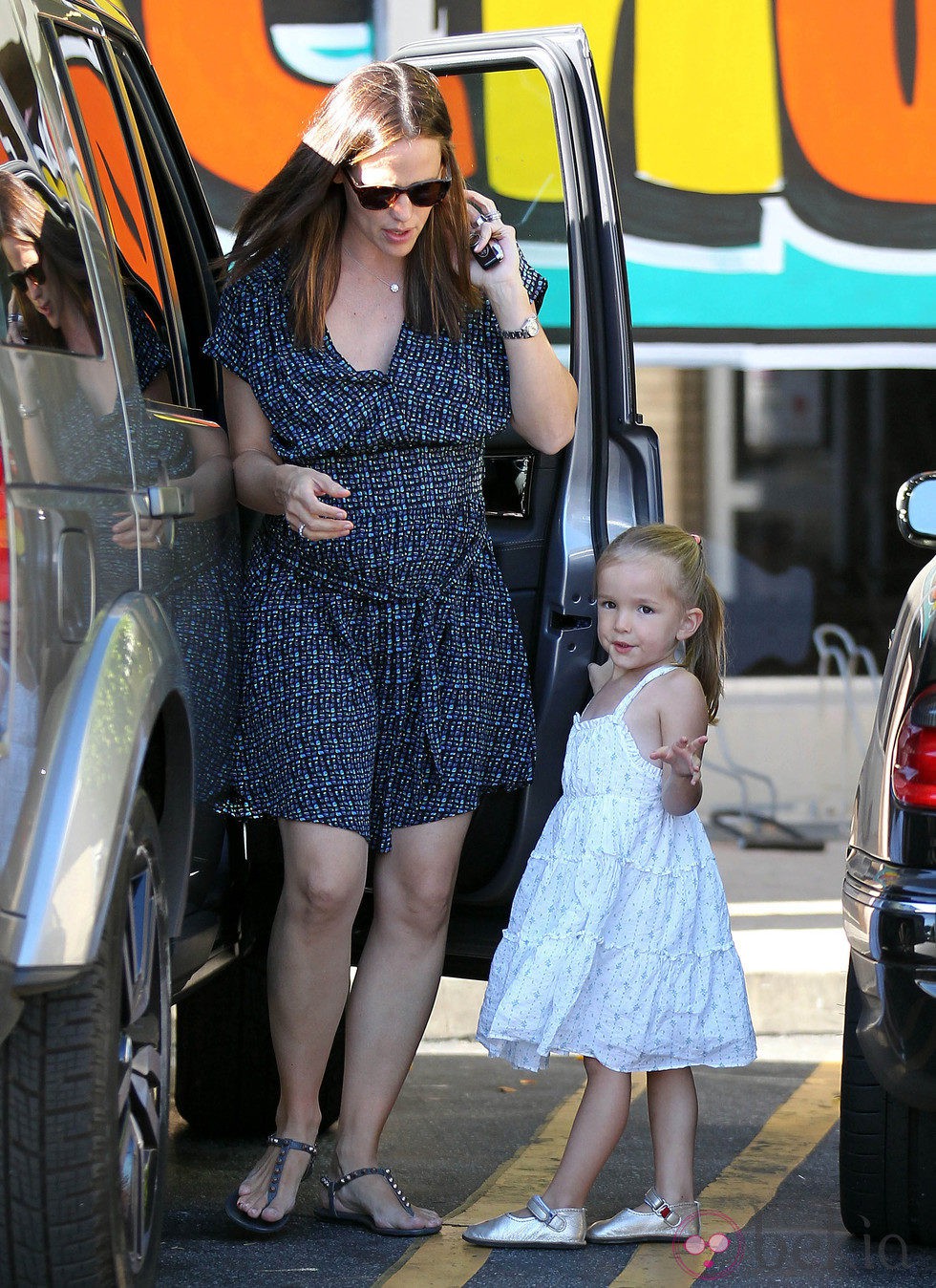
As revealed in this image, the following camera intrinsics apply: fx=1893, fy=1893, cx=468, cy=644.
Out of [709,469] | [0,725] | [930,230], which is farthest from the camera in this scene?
[709,469]

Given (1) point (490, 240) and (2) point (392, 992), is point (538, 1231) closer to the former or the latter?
(2) point (392, 992)

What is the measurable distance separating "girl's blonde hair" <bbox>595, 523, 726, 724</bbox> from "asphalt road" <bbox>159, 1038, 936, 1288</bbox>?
0.92 metres

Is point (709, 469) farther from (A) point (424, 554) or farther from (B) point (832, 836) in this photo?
(A) point (424, 554)

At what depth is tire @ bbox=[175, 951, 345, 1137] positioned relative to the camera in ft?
12.6

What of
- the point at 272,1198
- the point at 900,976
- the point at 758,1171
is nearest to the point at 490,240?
the point at 900,976

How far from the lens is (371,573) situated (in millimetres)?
3148

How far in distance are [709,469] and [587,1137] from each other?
495 centimetres

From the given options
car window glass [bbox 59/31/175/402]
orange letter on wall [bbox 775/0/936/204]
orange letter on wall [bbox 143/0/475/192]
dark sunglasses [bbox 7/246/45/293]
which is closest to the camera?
dark sunglasses [bbox 7/246/45/293]

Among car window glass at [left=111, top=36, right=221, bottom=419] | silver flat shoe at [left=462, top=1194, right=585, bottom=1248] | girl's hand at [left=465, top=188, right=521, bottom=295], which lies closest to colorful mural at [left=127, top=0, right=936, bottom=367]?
car window glass at [left=111, top=36, right=221, bottom=419]

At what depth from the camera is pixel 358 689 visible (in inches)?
124

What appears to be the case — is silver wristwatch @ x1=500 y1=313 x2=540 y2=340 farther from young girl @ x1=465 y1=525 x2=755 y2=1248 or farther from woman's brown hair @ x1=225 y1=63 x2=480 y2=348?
young girl @ x1=465 y1=525 x2=755 y2=1248

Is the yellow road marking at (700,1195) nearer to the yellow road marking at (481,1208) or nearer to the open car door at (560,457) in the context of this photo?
the yellow road marking at (481,1208)

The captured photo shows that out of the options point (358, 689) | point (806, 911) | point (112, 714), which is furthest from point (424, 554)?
point (806, 911)

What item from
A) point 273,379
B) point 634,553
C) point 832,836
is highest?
point 273,379
